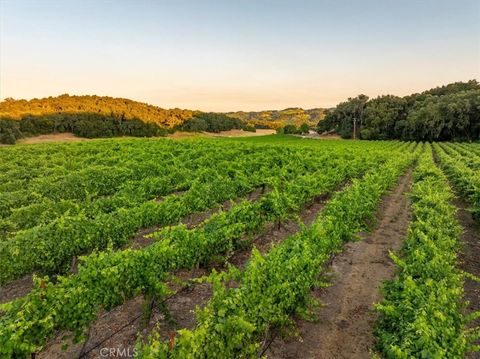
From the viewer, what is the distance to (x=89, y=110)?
9969cm

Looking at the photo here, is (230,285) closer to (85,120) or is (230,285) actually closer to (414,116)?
(414,116)

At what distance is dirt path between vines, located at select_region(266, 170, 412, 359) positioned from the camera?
723 centimetres

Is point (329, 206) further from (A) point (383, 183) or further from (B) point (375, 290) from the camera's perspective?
(A) point (383, 183)

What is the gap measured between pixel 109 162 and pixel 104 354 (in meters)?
25.5

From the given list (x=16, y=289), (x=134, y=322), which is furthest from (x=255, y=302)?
(x=16, y=289)

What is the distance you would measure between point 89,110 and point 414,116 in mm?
89058

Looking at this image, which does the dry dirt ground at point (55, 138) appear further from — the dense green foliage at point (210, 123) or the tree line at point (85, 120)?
the dense green foliage at point (210, 123)

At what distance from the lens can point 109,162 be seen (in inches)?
1192

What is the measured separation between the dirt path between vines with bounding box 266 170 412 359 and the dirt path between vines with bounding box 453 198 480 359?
2.13 m

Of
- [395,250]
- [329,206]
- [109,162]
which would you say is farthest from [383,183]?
[109,162]

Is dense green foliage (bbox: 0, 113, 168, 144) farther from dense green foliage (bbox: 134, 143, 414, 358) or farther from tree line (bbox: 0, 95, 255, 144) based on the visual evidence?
dense green foliage (bbox: 134, 143, 414, 358)

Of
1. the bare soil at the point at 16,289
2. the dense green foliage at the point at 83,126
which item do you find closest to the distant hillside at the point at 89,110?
the dense green foliage at the point at 83,126

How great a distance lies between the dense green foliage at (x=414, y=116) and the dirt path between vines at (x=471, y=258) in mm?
66641

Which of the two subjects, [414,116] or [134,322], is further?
[414,116]
